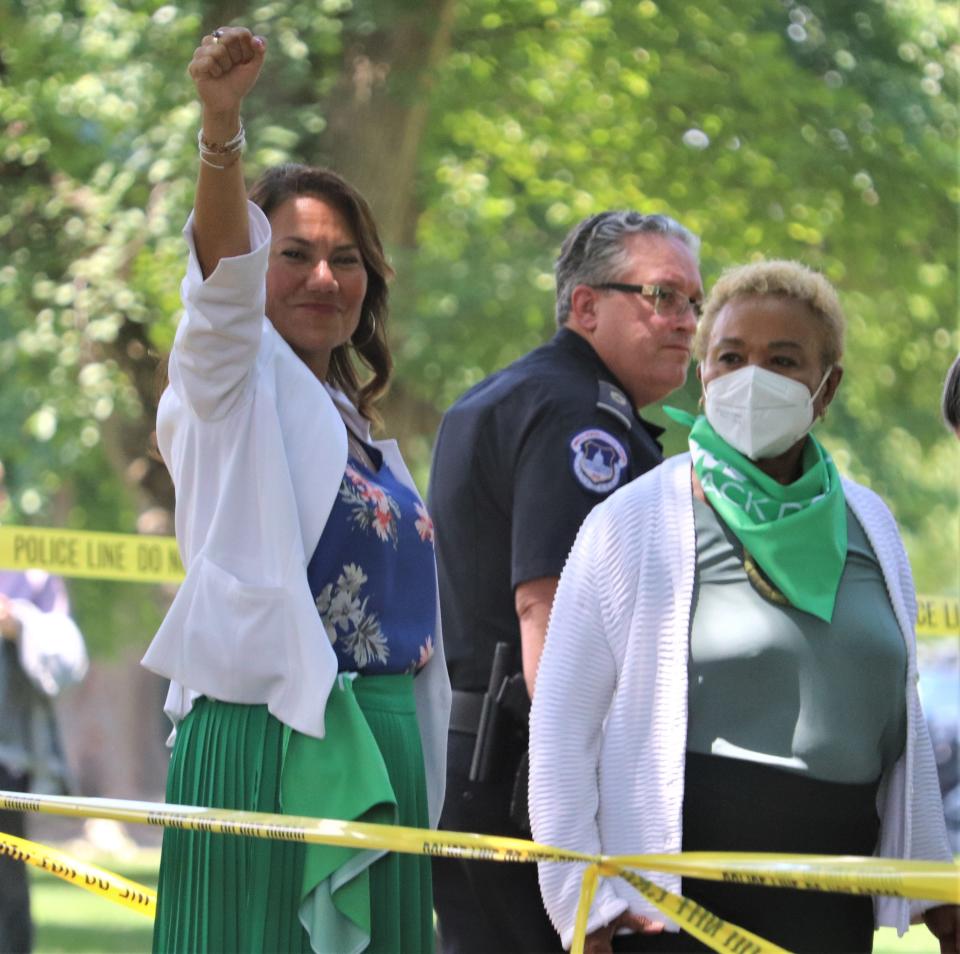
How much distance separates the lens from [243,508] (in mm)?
3092

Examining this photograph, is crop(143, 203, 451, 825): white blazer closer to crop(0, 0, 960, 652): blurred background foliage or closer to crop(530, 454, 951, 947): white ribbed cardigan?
crop(530, 454, 951, 947): white ribbed cardigan

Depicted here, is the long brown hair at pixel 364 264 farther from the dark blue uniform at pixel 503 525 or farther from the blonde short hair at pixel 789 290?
the blonde short hair at pixel 789 290

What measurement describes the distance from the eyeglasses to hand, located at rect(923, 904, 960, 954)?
160 centimetres

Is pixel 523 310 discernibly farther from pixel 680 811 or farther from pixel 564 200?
pixel 680 811

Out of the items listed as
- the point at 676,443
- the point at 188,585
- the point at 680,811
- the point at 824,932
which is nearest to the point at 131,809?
the point at 188,585

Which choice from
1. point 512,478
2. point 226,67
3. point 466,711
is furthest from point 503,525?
point 226,67

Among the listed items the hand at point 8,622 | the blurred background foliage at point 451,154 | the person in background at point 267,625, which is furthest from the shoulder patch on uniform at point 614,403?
the blurred background foliage at point 451,154

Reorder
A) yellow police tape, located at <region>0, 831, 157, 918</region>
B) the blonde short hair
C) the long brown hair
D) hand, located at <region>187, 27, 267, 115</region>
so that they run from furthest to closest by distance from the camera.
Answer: yellow police tape, located at <region>0, 831, 157, 918</region>
the blonde short hair
the long brown hair
hand, located at <region>187, 27, 267, 115</region>

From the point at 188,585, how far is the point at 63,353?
9451 millimetres

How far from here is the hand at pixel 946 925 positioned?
3363 mm

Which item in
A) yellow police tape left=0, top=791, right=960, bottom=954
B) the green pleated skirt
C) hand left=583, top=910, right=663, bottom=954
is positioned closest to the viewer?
yellow police tape left=0, top=791, right=960, bottom=954

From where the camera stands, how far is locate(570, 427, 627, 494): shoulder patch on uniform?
3982mm

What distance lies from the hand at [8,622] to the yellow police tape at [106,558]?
0.58m

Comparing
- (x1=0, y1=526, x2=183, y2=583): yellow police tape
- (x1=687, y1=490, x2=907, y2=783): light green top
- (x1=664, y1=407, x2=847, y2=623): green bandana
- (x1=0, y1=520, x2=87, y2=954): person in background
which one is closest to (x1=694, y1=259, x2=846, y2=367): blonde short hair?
(x1=664, y1=407, x2=847, y2=623): green bandana
